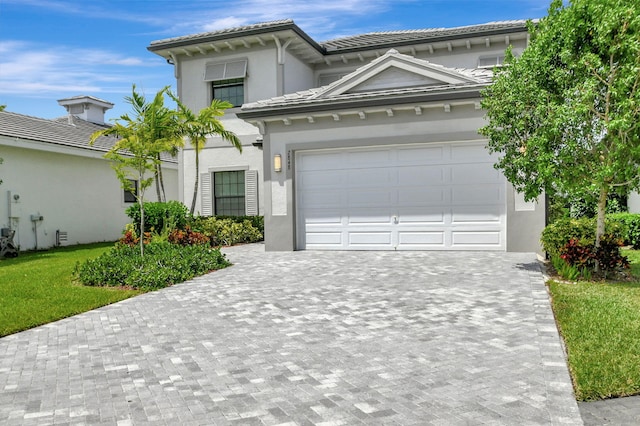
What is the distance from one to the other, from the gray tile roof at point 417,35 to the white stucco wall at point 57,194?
34.6 ft

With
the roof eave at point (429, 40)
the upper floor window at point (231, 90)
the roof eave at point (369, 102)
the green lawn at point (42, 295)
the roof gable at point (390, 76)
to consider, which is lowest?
the green lawn at point (42, 295)

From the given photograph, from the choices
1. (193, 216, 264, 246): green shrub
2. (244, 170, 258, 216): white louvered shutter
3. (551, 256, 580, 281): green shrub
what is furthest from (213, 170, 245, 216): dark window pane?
(551, 256, 580, 281): green shrub

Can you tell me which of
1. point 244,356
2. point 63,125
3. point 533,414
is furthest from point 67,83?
point 533,414

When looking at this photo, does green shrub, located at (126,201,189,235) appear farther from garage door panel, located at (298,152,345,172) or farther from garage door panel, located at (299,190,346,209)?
garage door panel, located at (298,152,345,172)

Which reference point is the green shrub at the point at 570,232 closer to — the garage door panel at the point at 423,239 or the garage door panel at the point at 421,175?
the garage door panel at the point at 423,239

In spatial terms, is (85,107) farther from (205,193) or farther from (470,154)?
(470,154)

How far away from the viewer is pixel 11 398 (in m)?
4.26

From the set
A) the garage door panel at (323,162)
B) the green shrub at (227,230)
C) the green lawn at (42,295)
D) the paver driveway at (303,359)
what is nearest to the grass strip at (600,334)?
the paver driveway at (303,359)

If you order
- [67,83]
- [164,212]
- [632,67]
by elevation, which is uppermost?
[67,83]

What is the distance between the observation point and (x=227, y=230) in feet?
55.0

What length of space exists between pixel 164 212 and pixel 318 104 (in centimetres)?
620

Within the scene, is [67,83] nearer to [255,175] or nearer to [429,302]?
[255,175]

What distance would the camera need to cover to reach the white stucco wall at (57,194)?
16891mm

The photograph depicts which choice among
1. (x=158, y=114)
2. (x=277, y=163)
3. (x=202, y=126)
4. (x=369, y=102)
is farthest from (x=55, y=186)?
(x=369, y=102)
